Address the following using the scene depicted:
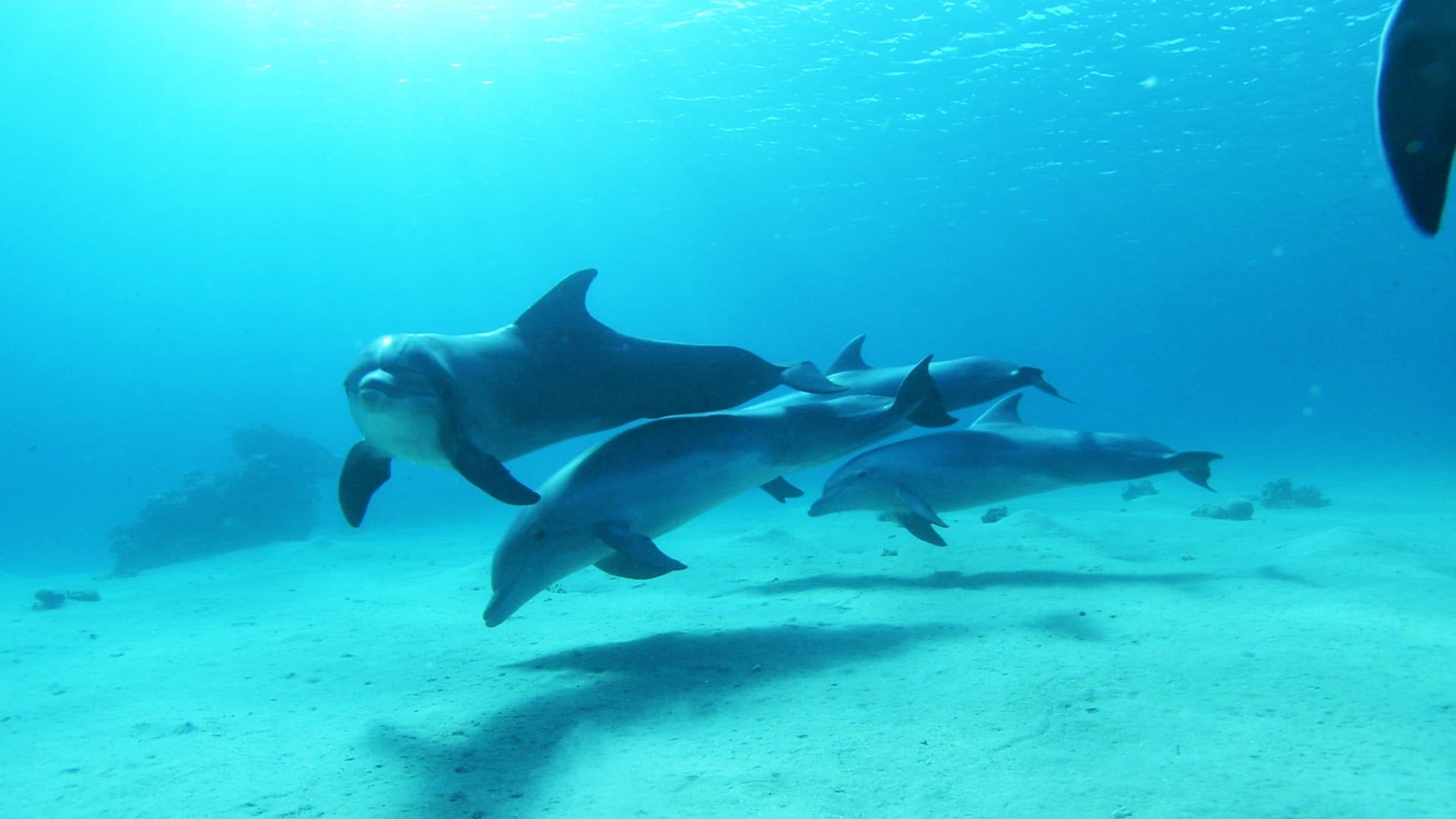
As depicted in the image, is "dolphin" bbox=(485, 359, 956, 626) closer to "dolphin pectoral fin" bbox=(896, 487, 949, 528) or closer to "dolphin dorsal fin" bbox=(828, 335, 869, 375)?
"dolphin pectoral fin" bbox=(896, 487, 949, 528)

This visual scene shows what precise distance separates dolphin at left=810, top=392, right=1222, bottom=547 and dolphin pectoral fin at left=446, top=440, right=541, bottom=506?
346cm

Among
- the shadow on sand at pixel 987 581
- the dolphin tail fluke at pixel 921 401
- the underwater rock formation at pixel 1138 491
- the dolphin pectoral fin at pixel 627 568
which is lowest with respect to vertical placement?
the underwater rock formation at pixel 1138 491

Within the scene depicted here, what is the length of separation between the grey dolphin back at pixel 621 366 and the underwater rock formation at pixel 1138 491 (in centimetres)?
1522

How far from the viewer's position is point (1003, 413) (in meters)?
7.86

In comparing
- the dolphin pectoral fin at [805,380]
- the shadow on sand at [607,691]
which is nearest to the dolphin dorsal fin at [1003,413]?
the dolphin pectoral fin at [805,380]

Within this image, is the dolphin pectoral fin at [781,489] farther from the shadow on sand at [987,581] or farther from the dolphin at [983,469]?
the shadow on sand at [987,581]

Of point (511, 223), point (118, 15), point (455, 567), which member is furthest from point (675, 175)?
point (455, 567)

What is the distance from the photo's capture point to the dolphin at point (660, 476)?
4.88m

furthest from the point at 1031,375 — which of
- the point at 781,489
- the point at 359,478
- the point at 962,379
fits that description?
the point at 359,478

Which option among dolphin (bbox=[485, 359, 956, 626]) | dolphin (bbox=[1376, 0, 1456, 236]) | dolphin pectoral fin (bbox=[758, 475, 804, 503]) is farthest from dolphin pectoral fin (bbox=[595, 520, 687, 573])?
dolphin (bbox=[1376, 0, 1456, 236])

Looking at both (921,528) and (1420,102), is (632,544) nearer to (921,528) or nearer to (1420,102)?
(921,528)

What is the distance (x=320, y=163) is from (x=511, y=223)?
44.4ft

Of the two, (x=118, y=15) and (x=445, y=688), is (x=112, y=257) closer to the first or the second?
(x=118, y=15)

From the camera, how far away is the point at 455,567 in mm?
11773
